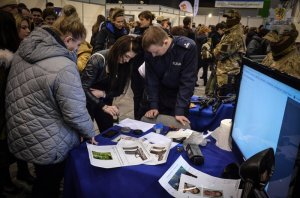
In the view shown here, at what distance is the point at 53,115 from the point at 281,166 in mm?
1084

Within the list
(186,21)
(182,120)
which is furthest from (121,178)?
(186,21)

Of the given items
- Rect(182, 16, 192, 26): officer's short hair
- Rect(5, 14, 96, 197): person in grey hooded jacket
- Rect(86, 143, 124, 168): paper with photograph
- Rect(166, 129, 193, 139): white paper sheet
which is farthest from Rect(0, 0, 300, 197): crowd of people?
Rect(182, 16, 192, 26): officer's short hair

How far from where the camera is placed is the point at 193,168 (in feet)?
4.14

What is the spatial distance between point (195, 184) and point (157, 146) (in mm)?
346

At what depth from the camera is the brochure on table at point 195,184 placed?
1090 mm

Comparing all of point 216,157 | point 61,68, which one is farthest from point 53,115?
point 216,157

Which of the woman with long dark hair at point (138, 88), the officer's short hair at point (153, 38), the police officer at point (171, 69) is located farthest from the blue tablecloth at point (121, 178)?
the woman with long dark hair at point (138, 88)

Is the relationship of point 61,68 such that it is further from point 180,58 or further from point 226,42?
point 226,42

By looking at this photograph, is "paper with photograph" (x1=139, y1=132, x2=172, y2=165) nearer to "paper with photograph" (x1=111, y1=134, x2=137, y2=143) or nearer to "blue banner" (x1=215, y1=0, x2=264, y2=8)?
"paper with photograph" (x1=111, y1=134, x2=137, y2=143)

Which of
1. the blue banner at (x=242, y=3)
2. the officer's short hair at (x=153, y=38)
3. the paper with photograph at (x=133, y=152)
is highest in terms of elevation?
the blue banner at (x=242, y=3)

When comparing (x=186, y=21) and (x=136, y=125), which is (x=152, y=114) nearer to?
(x=136, y=125)

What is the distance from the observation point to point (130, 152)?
1.37 metres

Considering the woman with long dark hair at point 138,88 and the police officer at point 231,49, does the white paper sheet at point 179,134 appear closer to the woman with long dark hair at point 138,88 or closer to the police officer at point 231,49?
the woman with long dark hair at point 138,88

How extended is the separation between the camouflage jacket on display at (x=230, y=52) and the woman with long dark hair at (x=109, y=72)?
2.17 meters
